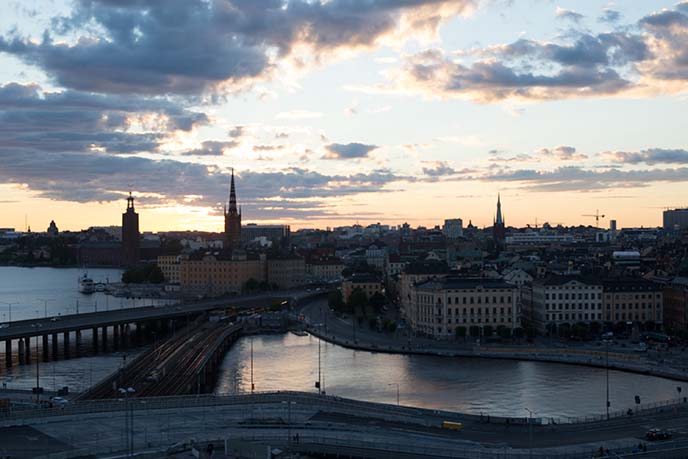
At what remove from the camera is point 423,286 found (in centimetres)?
5028

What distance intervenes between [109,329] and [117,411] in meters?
41.0

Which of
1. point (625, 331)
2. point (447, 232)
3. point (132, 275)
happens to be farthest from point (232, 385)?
point (447, 232)

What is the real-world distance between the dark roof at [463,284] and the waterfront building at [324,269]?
1782 inches

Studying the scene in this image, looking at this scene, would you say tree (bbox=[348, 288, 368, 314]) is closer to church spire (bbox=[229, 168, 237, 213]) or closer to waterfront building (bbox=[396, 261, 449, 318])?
waterfront building (bbox=[396, 261, 449, 318])

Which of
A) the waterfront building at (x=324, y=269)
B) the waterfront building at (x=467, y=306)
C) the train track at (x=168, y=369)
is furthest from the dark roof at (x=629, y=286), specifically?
the waterfront building at (x=324, y=269)

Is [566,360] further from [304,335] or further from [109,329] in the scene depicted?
[109,329]

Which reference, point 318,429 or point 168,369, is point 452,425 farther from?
point 168,369

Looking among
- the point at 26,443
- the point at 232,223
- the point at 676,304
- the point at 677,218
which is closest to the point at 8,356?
the point at 26,443

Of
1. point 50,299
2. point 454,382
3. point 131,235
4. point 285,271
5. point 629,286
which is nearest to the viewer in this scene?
point 454,382

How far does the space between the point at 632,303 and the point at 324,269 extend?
50762mm

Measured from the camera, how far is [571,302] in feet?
163

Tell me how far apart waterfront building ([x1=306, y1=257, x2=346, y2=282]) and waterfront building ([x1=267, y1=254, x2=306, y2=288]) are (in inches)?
180

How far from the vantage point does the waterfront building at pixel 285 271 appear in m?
88.6

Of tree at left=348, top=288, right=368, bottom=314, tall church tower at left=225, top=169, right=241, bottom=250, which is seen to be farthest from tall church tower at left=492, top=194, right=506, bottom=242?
tree at left=348, top=288, right=368, bottom=314
